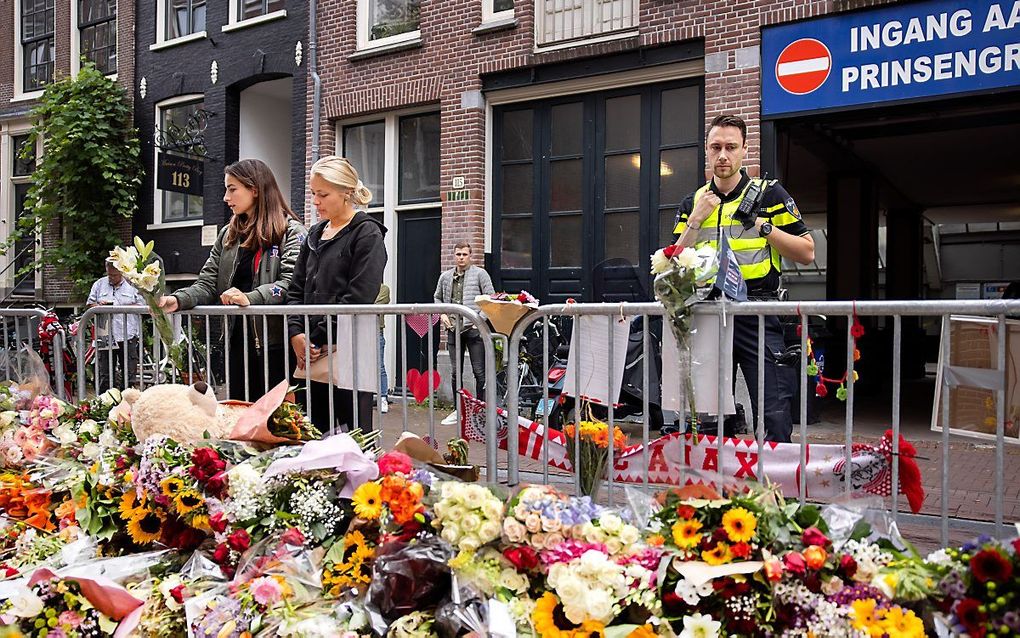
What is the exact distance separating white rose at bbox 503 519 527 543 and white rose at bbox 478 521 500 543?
30 mm

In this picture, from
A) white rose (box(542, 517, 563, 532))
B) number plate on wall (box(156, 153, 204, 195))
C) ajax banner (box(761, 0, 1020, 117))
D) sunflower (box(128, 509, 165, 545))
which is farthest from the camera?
number plate on wall (box(156, 153, 204, 195))

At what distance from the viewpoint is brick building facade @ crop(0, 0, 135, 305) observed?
14.9 meters

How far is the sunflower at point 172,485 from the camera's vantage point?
9.36ft

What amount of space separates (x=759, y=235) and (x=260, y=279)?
255 cm

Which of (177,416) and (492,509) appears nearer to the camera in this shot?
(492,509)

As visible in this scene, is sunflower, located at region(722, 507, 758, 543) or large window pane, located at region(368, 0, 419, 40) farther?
large window pane, located at region(368, 0, 419, 40)

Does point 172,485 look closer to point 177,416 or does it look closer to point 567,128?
point 177,416

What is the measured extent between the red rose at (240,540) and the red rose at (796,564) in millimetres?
1660

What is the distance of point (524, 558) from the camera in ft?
7.12

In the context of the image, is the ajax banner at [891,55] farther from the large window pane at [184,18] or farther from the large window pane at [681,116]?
the large window pane at [184,18]

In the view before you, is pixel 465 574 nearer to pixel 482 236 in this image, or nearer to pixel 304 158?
pixel 482 236

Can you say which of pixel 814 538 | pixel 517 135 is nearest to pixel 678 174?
pixel 517 135

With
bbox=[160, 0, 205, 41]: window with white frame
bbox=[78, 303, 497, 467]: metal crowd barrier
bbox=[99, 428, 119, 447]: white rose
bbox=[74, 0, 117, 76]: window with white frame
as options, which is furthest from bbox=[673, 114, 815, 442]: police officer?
bbox=[74, 0, 117, 76]: window with white frame

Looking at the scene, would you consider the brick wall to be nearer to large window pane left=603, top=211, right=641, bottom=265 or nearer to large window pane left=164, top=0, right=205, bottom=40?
large window pane left=603, top=211, right=641, bottom=265
